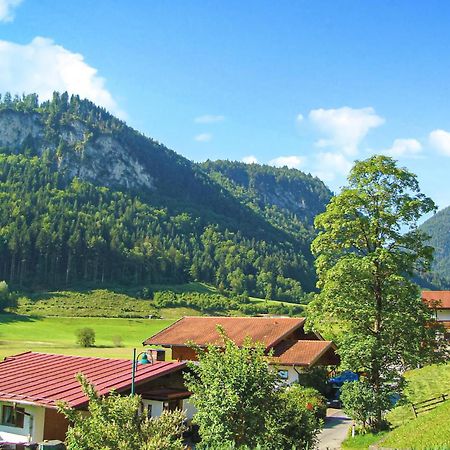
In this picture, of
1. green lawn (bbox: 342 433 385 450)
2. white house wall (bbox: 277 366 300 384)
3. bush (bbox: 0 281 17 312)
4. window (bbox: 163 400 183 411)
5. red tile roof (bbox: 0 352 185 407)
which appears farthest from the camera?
bush (bbox: 0 281 17 312)

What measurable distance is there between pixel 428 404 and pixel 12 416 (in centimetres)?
2275

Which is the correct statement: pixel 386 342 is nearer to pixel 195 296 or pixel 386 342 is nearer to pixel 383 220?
pixel 383 220

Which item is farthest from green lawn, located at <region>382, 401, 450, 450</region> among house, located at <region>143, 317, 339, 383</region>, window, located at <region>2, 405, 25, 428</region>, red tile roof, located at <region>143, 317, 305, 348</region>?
red tile roof, located at <region>143, 317, 305, 348</region>

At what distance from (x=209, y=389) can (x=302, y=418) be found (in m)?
3.78

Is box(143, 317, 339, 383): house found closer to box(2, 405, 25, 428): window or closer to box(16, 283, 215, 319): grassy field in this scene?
box(2, 405, 25, 428): window

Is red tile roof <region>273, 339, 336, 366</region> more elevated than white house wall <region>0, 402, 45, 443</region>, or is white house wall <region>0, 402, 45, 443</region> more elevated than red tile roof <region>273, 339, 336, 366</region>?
red tile roof <region>273, 339, 336, 366</region>

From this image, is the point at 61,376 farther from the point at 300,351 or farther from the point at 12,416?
the point at 300,351

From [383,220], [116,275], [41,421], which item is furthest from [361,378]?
[116,275]

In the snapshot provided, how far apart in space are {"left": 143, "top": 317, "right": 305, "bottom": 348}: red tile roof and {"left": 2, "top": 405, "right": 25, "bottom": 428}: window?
Result: 2132 cm

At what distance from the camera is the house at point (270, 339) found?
138 feet

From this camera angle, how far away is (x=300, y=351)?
144 feet

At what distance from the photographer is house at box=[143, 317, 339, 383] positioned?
42.1 meters

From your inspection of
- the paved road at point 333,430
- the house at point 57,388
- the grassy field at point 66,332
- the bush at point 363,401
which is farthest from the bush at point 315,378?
the grassy field at point 66,332

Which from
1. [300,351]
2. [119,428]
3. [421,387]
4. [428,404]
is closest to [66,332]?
[300,351]
